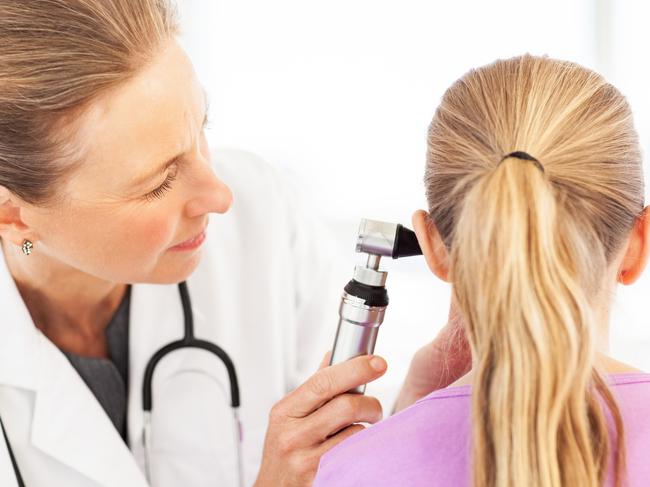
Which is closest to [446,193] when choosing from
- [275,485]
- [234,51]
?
[275,485]

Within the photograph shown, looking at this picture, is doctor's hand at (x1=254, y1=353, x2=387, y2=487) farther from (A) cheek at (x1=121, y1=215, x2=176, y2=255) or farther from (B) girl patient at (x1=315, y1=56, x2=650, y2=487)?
(A) cheek at (x1=121, y1=215, x2=176, y2=255)

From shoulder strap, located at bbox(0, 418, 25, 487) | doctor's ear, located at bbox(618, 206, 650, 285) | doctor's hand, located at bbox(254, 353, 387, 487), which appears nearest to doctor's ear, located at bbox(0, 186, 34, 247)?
shoulder strap, located at bbox(0, 418, 25, 487)

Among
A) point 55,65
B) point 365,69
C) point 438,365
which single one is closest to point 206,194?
point 55,65

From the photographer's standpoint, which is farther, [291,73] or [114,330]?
[291,73]

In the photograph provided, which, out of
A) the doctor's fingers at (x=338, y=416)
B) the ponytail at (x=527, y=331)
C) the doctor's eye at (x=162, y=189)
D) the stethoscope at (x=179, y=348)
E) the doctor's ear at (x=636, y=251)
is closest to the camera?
the ponytail at (x=527, y=331)

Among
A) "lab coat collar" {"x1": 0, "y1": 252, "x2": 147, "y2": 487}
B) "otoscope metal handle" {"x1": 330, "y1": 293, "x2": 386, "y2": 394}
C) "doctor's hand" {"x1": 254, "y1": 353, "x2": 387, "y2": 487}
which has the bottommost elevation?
"lab coat collar" {"x1": 0, "y1": 252, "x2": 147, "y2": 487}

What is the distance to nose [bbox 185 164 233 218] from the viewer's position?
95 centimetres

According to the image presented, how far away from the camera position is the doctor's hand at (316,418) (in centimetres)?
80

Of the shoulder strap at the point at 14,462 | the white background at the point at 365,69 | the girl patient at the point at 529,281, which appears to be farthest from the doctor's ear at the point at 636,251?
the white background at the point at 365,69

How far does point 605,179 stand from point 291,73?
150cm

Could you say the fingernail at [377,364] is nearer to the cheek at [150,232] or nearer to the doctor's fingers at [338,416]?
the doctor's fingers at [338,416]

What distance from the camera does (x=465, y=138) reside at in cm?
69

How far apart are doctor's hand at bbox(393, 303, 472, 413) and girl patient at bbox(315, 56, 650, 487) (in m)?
0.16

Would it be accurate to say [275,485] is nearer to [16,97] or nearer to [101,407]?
[101,407]
